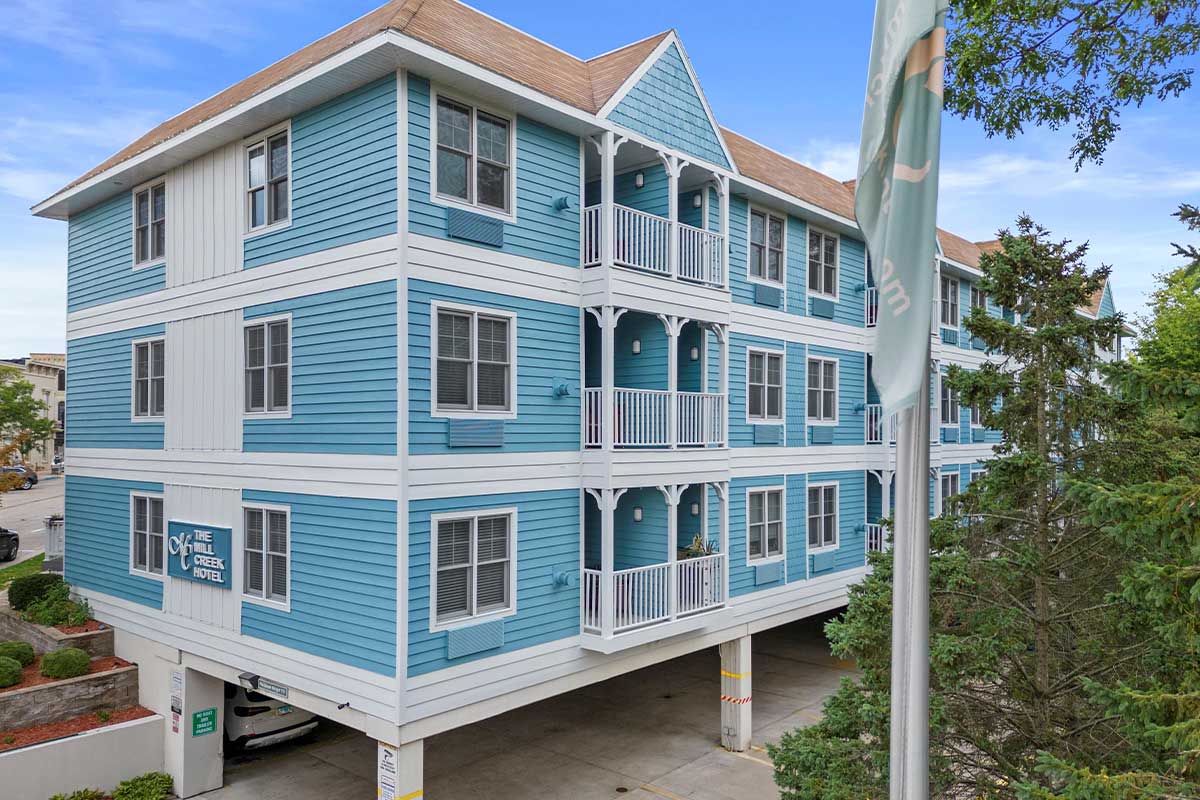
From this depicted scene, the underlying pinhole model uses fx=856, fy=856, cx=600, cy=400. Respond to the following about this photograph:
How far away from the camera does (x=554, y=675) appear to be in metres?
13.6

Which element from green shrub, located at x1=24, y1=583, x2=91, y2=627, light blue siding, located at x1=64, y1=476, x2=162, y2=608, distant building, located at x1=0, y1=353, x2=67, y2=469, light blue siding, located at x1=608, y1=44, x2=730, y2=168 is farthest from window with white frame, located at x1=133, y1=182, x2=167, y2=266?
distant building, located at x1=0, y1=353, x2=67, y2=469

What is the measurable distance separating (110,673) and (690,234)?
44.4 ft

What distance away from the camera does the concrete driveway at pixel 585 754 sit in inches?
579

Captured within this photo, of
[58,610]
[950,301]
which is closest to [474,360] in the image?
[58,610]

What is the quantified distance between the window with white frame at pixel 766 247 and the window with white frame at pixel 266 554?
35.7 feet

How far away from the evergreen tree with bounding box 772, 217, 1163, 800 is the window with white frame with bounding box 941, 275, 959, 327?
53.5ft

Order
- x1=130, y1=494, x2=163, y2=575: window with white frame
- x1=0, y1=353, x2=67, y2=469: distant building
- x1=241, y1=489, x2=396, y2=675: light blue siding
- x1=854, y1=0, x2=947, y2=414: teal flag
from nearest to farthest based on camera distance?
x1=854, y1=0, x2=947, y2=414: teal flag → x1=241, y1=489, x2=396, y2=675: light blue siding → x1=130, y1=494, x2=163, y2=575: window with white frame → x1=0, y1=353, x2=67, y2=469: distant building

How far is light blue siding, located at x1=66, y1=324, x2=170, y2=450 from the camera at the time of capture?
55.2ft

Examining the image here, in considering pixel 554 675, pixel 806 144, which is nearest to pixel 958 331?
pixel 806 144

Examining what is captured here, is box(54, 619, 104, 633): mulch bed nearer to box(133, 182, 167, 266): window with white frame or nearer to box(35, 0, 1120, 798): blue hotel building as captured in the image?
box(35, 0, 1120, 798): blue hotel building

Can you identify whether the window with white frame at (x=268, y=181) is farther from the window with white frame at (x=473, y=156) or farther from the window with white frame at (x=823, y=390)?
the window with white frame at (x=823, y=390)

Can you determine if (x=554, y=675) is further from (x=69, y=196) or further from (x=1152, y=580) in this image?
(x=69, y=196)

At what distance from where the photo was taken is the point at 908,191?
4.77 metres

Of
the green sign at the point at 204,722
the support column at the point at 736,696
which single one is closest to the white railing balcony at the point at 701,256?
the support column at the point at 736,696
